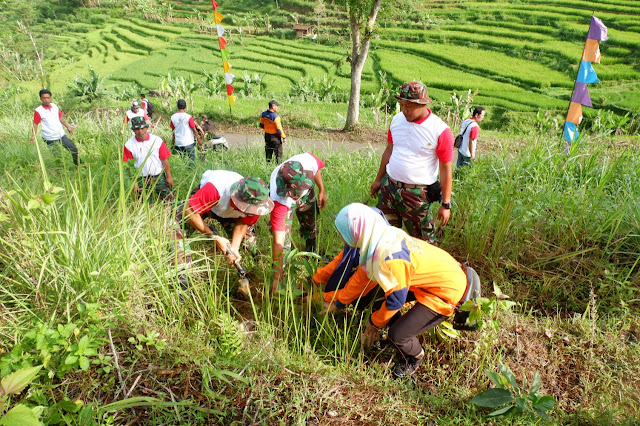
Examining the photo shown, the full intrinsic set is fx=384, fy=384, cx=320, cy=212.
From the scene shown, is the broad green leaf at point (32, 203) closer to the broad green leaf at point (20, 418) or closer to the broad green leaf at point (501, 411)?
the broad green leaf at point (20, 418)

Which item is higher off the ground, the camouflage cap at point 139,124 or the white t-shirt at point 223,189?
the camouflage cap at point 139,124

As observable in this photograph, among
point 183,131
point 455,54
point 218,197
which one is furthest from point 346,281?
point 455,54

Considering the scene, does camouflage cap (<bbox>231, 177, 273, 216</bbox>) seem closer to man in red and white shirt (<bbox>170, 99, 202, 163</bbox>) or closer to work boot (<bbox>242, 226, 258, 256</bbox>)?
work boot (<bbox>242, 226, 258, 256</bbox>)

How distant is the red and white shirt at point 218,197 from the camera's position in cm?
258

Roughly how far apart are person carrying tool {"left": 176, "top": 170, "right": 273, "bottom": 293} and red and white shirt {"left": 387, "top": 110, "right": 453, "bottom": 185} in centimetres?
103

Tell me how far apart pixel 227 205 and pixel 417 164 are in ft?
4.55

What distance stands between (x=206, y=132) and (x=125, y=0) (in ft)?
162

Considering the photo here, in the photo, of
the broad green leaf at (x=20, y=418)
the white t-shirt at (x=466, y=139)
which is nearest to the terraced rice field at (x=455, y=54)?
the white t-shirt at (x=466, y=139)

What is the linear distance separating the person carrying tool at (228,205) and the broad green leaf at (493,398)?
55.1 inches

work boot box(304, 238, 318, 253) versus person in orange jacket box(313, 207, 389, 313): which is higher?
person in orange jacket box(313, 207, 389, 313)

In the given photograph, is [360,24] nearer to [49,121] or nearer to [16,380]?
[49,121]

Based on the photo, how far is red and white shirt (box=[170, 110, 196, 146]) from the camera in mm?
5727

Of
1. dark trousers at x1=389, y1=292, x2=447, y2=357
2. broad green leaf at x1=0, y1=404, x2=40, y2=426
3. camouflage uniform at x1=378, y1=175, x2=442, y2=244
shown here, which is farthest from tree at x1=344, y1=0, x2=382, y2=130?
broad green leaf at x1=0, y1=404, x2=40, y2=426

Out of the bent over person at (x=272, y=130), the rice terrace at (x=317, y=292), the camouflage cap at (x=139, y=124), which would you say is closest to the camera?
the rice terrace at (x=317, y=292)
